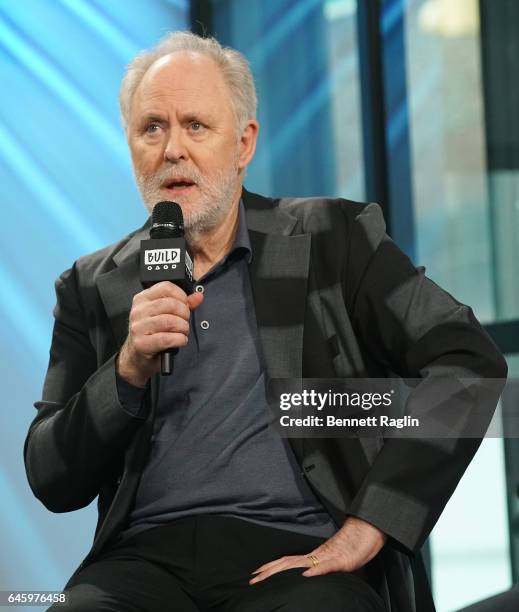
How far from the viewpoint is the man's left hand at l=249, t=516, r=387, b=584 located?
163cm

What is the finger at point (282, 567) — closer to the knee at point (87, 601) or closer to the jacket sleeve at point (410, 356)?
the jacket sleeve at point (410, 356)

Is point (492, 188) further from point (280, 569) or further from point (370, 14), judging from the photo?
point (280, 569)

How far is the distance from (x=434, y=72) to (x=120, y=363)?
2295mm

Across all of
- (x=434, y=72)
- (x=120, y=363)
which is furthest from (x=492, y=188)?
(x=120, y=363)

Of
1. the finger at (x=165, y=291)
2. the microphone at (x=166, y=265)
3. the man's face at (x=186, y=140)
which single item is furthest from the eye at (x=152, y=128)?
the finger at (x=165, y=291)

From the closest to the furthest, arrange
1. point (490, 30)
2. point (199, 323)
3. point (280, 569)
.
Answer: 1. point (280, 569)
2. point (199, 323)
3. point (490, 30)

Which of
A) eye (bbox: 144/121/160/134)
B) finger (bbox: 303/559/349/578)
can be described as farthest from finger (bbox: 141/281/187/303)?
eye (bbox: 144/121/160/134)

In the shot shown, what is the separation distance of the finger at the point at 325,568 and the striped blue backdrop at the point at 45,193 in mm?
2210

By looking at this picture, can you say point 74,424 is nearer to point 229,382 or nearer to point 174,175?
point 229,382

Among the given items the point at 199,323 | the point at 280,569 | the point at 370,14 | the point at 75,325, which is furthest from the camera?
the point at 370,14

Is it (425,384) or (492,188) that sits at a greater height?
(492,188)

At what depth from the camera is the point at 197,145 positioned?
2039 millimetres

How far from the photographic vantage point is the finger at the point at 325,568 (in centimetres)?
160

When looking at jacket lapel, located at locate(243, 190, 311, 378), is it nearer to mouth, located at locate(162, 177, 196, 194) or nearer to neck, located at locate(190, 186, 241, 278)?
neck, located at locate(190, 186, 241, 278)
